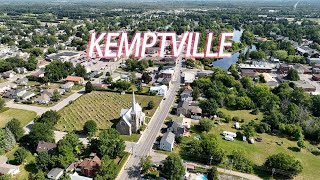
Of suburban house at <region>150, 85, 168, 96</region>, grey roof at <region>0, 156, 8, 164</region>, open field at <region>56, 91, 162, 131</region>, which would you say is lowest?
grey roof at <region>0, 156, 8, 164</region>

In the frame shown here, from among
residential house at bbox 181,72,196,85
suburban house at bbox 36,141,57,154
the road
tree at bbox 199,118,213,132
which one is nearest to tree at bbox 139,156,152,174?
the road

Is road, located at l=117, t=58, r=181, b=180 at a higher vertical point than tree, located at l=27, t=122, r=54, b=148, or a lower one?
lower

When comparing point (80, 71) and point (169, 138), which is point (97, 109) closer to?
point (169, 138)

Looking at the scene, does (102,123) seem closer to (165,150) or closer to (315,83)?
(165,150)

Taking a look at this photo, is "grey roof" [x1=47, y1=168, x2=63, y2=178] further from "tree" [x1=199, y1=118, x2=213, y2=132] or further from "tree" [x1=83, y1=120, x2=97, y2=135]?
"tree" [x1=199, y1=118, x2=213, y2=132]

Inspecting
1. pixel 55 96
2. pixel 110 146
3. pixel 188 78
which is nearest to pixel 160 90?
pixel 188 78

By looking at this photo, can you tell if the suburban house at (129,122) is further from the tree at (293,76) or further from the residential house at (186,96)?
the tree at (293,76)
